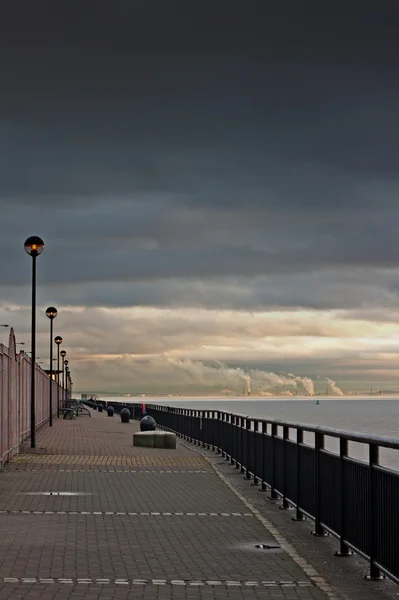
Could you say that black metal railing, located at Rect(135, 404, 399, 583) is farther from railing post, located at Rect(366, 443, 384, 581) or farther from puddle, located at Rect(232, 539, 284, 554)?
puddle, located at Rect(232, 539, 284, 554)

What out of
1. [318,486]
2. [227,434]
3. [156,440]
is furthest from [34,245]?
[318,486]

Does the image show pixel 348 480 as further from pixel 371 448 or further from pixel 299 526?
pixel 299 526

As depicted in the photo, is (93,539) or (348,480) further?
(93,539)

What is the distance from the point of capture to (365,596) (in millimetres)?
8445

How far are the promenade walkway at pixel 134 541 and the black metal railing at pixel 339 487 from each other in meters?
0.59

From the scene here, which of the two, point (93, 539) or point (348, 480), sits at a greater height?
point (348, 480)

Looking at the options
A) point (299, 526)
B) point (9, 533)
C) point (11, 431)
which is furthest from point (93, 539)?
point (11, 431)

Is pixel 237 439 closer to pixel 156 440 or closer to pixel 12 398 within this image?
pixel 12 398

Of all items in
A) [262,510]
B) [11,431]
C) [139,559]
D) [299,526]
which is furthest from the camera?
[11,431]

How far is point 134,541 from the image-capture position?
36.1 feet

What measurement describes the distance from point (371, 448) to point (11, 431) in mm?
15936

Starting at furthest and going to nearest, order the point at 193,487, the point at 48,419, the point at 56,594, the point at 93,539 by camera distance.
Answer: the point at 48,419 < the point at 193,487 < the point at 93,539 < the point at 56,594

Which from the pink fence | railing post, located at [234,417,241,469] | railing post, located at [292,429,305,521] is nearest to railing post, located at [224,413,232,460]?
railing post, located at [234,417,241,469]

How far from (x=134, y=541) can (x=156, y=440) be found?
20003mm
